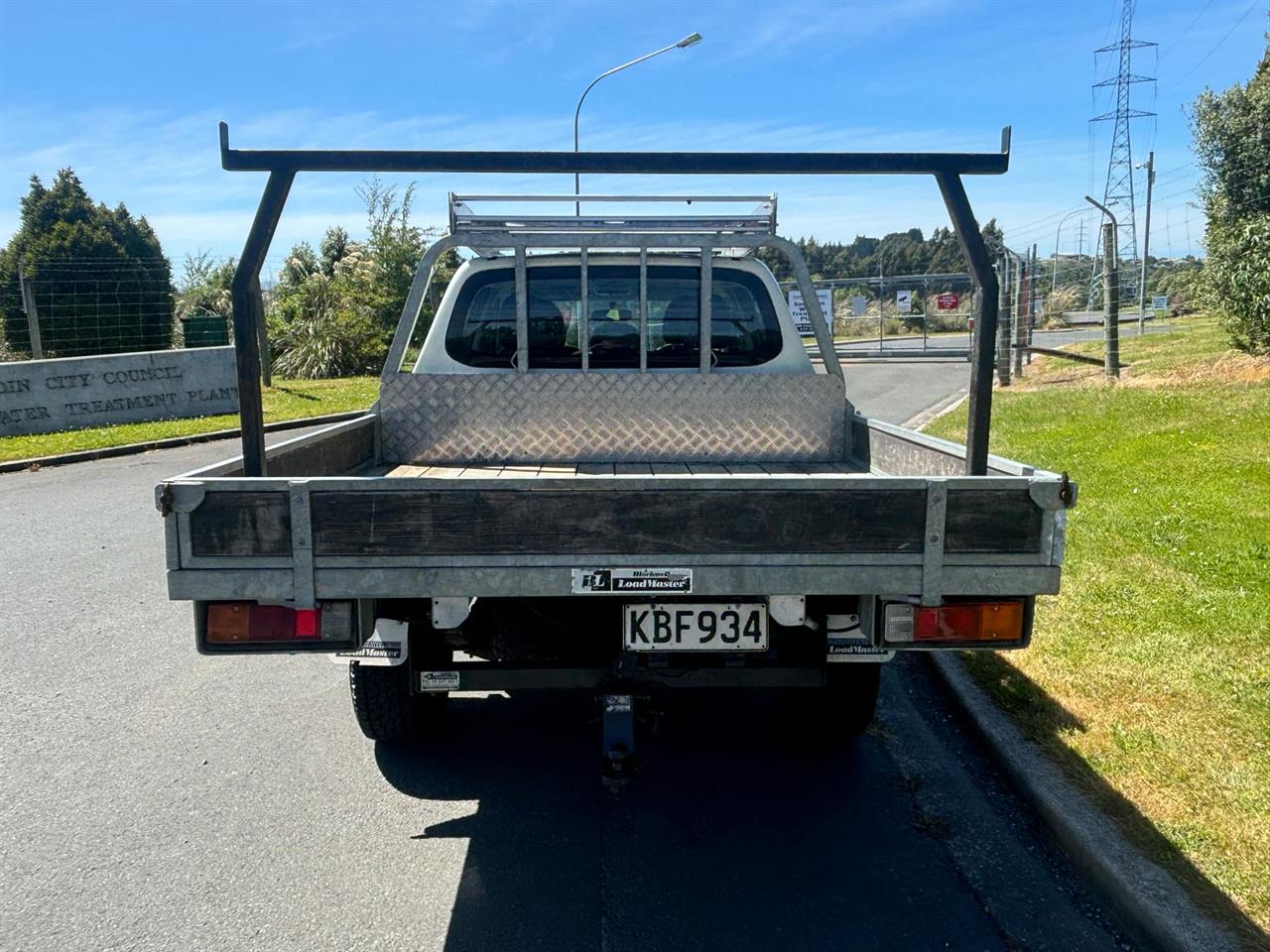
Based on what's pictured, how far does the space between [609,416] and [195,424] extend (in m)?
13.3

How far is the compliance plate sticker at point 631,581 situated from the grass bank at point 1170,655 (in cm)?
182

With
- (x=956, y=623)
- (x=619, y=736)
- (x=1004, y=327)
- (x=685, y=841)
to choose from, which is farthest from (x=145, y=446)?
(x=1004, y=327)

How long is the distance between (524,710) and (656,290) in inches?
88.0

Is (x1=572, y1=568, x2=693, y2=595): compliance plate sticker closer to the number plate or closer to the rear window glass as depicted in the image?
the number plate

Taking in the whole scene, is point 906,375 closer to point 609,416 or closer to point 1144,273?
point 1144,273

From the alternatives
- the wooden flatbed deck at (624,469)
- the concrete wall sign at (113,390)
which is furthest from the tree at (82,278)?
the wooden flatbed deck at (624,469)

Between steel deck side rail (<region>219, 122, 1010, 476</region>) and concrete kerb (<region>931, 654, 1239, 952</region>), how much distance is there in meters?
1.32

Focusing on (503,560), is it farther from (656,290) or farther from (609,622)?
(656,290)

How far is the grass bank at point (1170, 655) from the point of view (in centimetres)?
364

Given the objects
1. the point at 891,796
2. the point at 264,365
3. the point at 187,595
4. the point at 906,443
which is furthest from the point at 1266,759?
the point at 264,365

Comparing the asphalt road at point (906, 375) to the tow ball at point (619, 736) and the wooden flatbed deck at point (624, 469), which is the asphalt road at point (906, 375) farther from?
the tow ball at point (619, 736)

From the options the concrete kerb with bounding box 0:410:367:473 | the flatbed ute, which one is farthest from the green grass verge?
the flatbed ute

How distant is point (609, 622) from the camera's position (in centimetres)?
363

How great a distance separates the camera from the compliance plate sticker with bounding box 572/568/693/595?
303 cm
